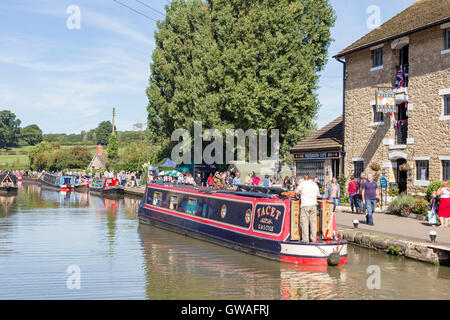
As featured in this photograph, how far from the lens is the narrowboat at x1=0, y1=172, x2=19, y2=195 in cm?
4323

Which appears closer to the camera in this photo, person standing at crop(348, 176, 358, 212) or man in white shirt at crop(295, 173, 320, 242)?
man in white shirt at crop(295, 173, 320, 242)

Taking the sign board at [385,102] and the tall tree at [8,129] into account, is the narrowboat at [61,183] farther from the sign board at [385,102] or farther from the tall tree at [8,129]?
the tall tree at [8,129]

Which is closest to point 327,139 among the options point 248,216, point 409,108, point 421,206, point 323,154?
point 323,154

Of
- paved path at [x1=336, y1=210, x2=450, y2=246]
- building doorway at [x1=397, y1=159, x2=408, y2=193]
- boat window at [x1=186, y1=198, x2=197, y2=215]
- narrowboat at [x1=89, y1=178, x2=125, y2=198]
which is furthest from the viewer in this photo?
narrowboat at [x1=89, y1=178, x2=125, y2=198]

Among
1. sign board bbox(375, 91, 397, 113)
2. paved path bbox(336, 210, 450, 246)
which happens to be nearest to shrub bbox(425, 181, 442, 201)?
paved path bbox(336, 210, 450, 246)

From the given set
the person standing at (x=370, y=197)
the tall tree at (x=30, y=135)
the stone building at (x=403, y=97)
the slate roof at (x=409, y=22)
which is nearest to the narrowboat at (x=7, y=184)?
the stone building at (x=403, y=97)

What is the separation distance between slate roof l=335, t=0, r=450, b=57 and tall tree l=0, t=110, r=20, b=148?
436 ft

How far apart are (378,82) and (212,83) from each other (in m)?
12.0

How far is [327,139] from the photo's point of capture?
88.9ft

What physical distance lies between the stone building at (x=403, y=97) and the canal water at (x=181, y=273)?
7767 mm

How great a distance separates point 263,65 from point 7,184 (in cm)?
2581

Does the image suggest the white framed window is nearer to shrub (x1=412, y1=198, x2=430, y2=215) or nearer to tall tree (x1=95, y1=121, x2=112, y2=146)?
shrub (x1=412, y1=198, x2=430, y2=215)
